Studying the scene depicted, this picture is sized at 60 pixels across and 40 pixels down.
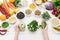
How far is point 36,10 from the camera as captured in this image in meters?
1.15

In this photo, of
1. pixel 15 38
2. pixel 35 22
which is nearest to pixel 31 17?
pixel 35 22

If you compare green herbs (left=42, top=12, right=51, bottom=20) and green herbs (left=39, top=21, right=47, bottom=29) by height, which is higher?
green herbs (left=42, top=12, right=51, bottom=20)

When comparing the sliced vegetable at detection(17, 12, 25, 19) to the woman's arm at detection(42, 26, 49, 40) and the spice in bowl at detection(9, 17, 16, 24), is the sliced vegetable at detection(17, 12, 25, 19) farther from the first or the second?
the woman's arm at detection(42, 26, 49, 40)

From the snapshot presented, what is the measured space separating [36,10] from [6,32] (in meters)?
0.22

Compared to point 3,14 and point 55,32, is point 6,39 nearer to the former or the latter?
point 3,14

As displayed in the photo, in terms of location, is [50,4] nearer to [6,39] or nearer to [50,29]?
Answer: [50,29]

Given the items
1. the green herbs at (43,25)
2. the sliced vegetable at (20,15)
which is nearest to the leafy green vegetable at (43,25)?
the green herbs at (43,25)

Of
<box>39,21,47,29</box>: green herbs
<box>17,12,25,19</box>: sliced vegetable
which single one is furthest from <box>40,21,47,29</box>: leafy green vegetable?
<box>17,12,25,19</box>: sliced vegetable

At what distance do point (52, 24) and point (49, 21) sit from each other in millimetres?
25

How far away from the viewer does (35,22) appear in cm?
112

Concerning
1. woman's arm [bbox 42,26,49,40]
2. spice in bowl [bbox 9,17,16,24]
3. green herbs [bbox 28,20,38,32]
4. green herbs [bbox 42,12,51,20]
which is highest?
green herbs [bbox 42,12,51,20]

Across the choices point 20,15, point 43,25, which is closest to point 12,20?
point 20,15

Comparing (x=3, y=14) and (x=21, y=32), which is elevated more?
(x=3, y=14)

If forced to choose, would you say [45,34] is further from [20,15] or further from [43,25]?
[20,15]
